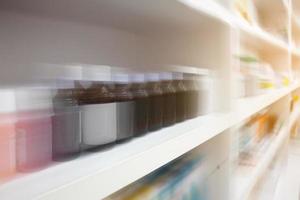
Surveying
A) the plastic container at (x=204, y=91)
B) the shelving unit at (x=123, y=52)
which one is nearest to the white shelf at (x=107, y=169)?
the shelving unit at (x=123, y=52)

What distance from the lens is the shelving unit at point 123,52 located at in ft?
1.00

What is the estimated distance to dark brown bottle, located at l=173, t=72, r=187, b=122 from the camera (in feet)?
1.86

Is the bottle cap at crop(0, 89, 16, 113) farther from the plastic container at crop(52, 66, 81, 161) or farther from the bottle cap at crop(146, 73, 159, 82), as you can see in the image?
the bottle cap at crop(146, 73, 159, 82)

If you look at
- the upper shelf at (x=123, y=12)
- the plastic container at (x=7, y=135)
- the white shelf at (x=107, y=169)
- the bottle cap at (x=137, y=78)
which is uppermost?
the upper shelf at (x=123, y=12)

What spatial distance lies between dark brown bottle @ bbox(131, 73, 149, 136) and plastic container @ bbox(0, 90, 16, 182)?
20cm

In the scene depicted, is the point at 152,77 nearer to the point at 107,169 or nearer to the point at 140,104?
the point at 140,104

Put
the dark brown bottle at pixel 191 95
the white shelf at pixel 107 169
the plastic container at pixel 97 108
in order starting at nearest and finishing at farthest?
the white shelf at pixel 107 169
the plastic container at pixel 97 108
the dark brown bottle at pixel 191 95

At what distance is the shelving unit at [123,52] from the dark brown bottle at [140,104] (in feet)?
0.07

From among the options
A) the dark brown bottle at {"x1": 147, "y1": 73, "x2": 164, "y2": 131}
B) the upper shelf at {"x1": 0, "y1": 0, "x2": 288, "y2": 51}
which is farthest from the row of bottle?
the upper shelf at {"x1": 0, "y1": 0, "x2": 288, "y2": 51}

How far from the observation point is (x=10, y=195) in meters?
0.24

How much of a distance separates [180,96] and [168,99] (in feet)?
0.18

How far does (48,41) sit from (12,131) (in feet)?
1.10

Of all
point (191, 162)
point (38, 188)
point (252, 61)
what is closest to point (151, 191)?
point (191, 162)

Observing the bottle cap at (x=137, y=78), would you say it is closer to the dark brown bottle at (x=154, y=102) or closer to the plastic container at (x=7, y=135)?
the dark brown bottle at (x=154, y=102)
